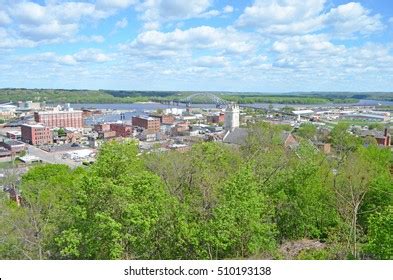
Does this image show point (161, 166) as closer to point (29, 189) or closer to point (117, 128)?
point (29, 189)

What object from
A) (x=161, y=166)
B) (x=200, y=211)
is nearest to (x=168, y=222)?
(x=200, y=211)

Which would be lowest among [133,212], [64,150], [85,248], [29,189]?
[64,150]

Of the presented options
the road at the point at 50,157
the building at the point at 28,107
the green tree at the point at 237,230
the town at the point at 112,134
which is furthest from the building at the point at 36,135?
the building at the point at 28,107

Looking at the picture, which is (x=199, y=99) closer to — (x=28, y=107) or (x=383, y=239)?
(x=28, y=107)

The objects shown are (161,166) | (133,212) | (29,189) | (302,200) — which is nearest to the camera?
(133,212)

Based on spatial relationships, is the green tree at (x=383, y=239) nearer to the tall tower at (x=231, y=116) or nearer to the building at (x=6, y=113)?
the tall tower at (x=231, y=116)

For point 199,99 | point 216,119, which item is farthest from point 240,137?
point 199,99
